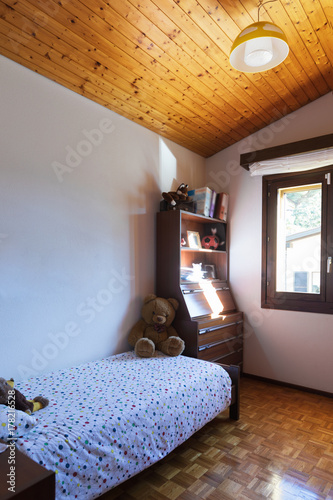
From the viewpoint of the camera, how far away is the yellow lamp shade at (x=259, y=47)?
5.99ft

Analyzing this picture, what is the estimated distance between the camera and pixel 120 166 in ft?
9.37

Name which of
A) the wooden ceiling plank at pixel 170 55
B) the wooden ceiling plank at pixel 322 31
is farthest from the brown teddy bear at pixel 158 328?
the wooden ceiling plank at pixel 322 31

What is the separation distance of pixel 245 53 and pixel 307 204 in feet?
5.97

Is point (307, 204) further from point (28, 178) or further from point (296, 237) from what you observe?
point (28, 178)

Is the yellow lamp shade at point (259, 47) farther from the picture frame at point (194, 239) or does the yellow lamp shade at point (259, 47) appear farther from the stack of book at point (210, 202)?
the picture frame at point (194, 239)

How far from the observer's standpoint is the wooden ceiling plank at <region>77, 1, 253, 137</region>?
2041mm

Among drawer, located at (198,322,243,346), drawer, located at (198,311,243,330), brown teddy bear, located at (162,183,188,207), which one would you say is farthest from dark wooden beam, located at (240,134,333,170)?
drawer, located at (198,322,243,346)

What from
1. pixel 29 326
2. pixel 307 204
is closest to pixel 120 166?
pixel 29 326

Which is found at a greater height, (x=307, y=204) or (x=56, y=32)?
(x=56, y=32)

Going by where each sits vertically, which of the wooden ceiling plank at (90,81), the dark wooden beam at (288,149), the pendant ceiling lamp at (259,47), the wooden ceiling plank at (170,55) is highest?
the wooden ceiling plank at (170,55)

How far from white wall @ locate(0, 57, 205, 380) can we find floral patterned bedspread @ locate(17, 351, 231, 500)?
0.89 ft

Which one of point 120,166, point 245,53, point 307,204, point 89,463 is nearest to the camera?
point 89,463

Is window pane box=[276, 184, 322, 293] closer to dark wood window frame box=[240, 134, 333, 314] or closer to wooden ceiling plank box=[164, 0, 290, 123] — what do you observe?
dark wood window frame box=[240, 134, 333, 314]

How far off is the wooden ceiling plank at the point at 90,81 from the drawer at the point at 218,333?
2.00m
